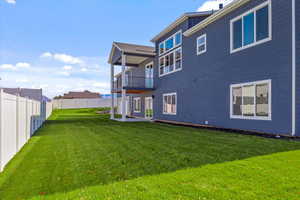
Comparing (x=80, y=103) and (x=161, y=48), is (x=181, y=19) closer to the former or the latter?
(x=161, y=48)

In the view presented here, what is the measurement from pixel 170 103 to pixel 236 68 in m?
6.73

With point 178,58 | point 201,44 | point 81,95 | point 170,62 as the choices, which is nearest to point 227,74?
point 201,44

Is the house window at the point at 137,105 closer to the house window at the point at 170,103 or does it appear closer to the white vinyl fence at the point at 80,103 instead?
the house window at the point at 170,103

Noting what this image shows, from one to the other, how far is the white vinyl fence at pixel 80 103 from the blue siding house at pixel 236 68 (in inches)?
1162

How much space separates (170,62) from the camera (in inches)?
606

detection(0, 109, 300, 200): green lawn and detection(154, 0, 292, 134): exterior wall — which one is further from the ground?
detection(154, 0, 292, 134): exterior wall

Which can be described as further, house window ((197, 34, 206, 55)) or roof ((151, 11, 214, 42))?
roof ((151, 11, 214, 42))

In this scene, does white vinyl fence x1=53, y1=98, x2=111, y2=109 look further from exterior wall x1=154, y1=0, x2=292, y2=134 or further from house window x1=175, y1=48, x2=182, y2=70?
house window x1=175, y1=48, x2=182, y2=70

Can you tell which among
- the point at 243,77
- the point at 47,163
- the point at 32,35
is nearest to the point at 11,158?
the point at 47,163

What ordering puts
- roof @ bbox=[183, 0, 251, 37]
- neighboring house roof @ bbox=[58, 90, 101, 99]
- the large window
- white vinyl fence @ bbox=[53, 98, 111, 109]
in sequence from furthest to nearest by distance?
neighboring house roof @ bbox=[58, 90, 101, 99], white vinyl fence @ bbox=[53, 98, 111, 109], the large window, roof @ bbox=[183, 0, 251, 37]

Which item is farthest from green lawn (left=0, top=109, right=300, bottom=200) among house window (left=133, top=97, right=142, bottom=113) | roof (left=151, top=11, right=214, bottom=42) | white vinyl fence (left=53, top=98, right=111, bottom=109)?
white vinyl fence (left=53, top=98, right=111, bottom=109)

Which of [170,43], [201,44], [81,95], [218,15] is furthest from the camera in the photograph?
[81,95]

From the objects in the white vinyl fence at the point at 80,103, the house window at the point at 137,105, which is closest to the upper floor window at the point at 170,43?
the house window at the point at 137,105

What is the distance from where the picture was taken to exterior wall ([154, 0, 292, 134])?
733cm
